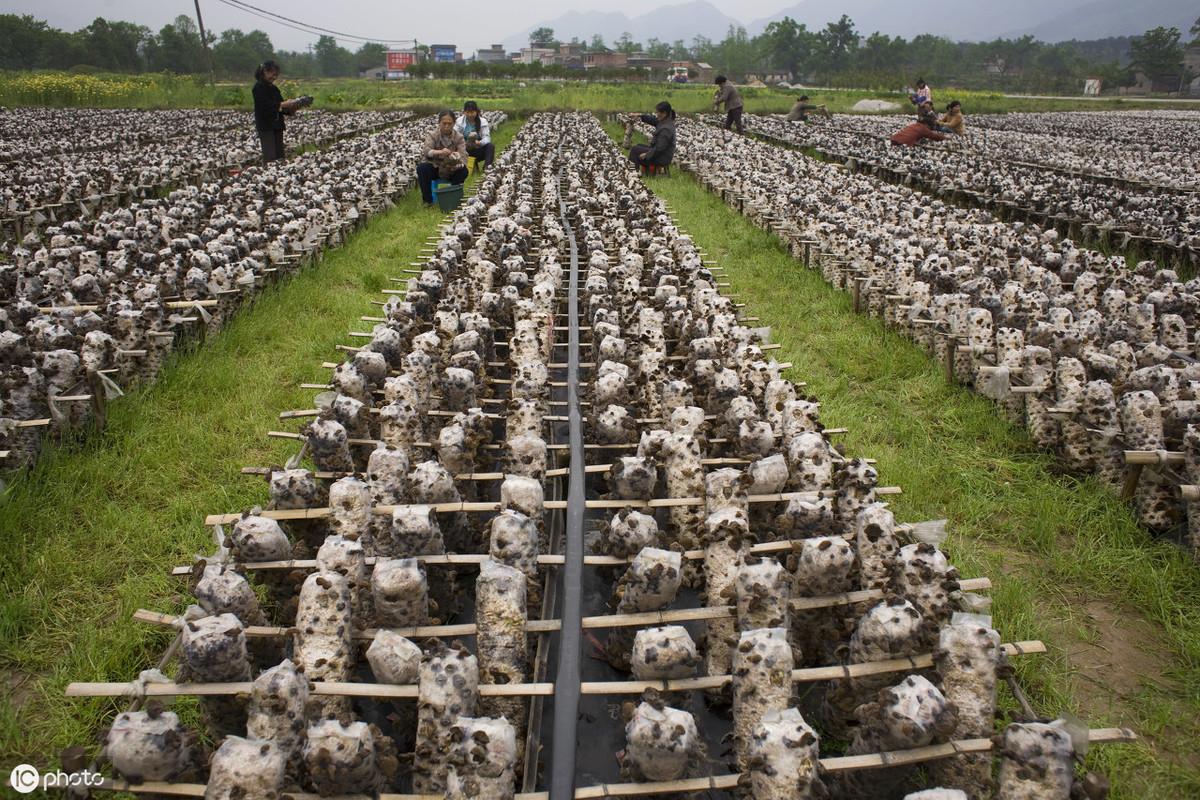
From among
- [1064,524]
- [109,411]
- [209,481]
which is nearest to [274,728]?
[209,481]

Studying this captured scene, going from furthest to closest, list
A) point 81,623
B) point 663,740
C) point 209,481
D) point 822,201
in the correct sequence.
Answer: point 822,201, point 209,481, point 81,623, point 663,740

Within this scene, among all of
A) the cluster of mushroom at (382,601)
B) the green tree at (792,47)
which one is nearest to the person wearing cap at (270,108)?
the cluster of mushroom at (382,601)

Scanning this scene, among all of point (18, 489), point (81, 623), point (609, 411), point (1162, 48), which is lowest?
point (81, 623)

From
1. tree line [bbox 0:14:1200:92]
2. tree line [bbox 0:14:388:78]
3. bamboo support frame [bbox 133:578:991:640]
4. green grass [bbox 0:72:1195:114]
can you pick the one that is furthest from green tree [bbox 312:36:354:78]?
bamboo support frame [bbox 133:578:991:640]

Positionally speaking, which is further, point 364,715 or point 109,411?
point 109,411

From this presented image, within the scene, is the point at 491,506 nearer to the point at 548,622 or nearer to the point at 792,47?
the point at 548,622

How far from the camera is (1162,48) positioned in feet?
229

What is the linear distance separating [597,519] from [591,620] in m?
1.17

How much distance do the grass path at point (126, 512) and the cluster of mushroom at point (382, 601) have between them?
0.73 meters

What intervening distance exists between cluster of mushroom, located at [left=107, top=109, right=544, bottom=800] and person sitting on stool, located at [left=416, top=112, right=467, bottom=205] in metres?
8.69

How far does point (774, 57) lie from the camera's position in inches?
→ 4048

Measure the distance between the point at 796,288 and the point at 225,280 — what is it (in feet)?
20.8

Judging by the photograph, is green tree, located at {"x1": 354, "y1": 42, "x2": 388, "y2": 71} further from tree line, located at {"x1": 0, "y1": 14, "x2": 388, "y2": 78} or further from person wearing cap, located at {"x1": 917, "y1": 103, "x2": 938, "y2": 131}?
person wearing cap, located at {"x1": 917, "y1": 103, "x2": 938, "y2": 131}

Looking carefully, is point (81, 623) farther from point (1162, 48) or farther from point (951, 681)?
point (1162, 48)
